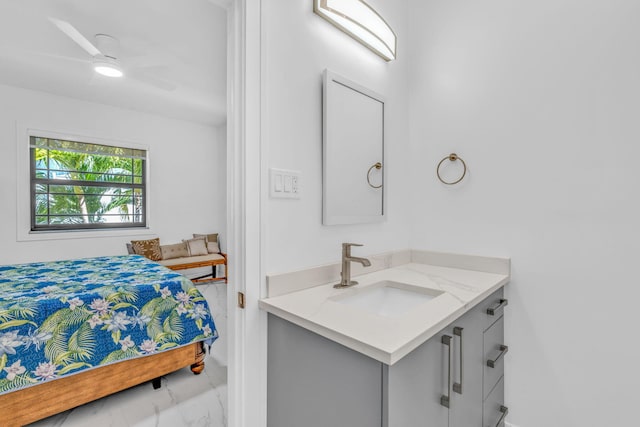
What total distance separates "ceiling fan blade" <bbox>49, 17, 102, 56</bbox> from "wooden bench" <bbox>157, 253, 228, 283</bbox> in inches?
101

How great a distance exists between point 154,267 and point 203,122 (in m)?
3.06

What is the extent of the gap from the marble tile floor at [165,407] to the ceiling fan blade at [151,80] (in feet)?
9.56

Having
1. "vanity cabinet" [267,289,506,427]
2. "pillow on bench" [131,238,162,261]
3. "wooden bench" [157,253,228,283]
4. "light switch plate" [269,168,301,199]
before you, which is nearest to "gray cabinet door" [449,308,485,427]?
"vanity cabinet" [267,289,506,427]

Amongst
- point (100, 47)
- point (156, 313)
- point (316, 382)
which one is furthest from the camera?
point (100, 47)

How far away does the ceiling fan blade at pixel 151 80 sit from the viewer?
3102mm

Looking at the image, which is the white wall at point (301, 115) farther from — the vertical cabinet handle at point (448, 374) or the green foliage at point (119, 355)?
the green foliage at point (119, 355)

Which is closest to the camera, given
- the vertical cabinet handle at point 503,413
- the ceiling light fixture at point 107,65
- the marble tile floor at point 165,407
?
the vertical cabinet handle at point 503,413

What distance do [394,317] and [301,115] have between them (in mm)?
855

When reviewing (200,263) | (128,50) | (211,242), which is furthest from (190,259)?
(128,50)

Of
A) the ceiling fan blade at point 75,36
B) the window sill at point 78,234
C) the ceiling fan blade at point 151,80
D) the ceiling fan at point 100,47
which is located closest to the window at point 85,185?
the window sill at point 78,234

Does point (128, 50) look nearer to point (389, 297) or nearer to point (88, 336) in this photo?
point (88, 336)

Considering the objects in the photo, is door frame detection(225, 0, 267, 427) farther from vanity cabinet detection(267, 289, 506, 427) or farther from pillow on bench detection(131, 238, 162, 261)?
pillow on bench detection(131, 238, 162, 261)

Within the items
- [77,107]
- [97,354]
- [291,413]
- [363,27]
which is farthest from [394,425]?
[77,107]

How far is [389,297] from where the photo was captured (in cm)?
A: 135
